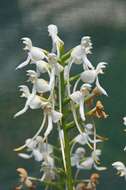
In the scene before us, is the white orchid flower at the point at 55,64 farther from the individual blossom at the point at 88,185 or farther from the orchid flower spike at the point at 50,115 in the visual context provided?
the individual blossom at the point at 88,185

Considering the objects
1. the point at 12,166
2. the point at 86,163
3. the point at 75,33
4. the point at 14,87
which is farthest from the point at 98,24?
the point at 86,163

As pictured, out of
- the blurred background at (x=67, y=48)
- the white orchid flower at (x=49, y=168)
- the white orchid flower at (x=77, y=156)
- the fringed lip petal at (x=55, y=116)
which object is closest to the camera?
the fringed lip petal at (x=55, y=116)

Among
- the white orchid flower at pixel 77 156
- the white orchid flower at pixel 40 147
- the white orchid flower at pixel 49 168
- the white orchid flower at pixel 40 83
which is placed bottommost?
the white orchid flower at pixel 49 168

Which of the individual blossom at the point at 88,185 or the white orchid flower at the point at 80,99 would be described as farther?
the individual blossom at the point at 88,185

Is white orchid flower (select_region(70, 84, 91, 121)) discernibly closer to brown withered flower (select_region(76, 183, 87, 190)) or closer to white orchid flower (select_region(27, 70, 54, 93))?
white orchid flower (select_region(27, 70, 54, 93))

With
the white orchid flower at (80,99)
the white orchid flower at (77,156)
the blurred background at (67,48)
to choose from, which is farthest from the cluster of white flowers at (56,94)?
the blurred background at (67,48)

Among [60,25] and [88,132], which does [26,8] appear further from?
[88,132]

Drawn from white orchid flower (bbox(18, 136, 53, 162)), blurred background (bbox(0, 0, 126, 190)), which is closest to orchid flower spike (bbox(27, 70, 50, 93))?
white orchid flower (bbox(18, 136, 53, 162))

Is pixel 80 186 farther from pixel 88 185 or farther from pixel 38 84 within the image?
pixel 38 84

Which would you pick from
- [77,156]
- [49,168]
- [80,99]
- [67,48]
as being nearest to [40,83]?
[80,99]
